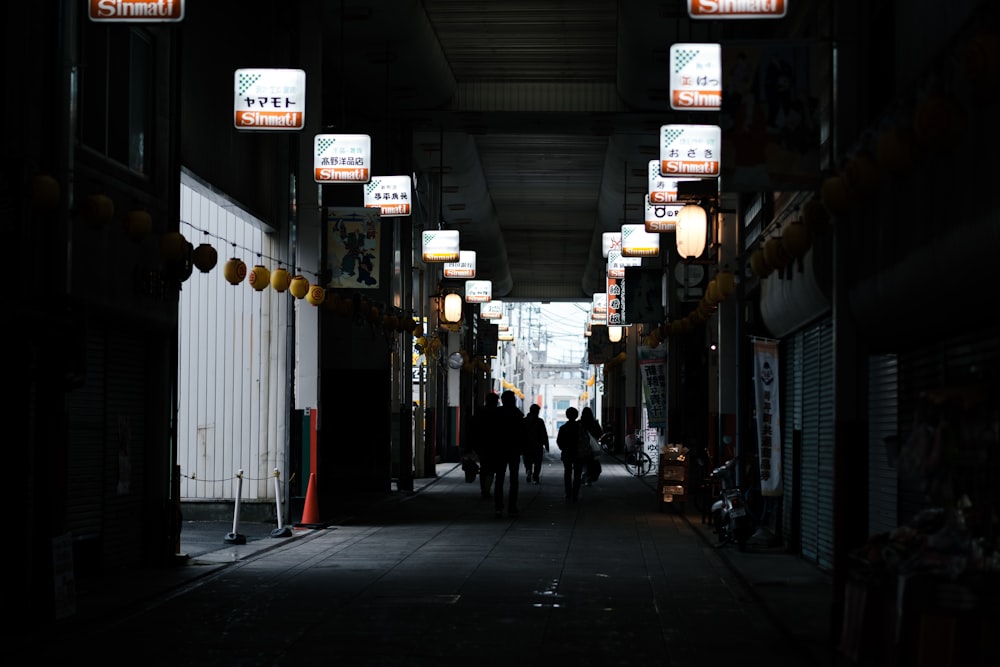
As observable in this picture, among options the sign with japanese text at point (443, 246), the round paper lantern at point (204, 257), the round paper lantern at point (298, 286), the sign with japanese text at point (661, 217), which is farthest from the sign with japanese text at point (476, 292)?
the round paper lantern at point (204, 257)

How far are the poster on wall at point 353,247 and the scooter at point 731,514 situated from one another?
7.22 meters

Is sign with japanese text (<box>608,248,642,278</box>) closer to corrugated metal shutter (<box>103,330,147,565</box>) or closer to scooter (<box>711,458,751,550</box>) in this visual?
scooter (<box>711,458,751,550</box>)

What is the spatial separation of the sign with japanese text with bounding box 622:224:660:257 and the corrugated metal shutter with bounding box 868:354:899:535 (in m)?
17.7

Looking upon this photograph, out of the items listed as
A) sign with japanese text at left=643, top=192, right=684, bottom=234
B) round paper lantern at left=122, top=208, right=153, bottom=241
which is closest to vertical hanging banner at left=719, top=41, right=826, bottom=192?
round paper lantern at left=122, top=208, right=153, bottom=241

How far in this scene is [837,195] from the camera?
11680 mm

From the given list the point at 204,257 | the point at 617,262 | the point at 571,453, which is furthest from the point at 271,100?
the point at 617,262

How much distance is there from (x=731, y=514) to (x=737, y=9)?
743 cm

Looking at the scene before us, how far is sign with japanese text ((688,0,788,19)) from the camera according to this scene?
47.4ft

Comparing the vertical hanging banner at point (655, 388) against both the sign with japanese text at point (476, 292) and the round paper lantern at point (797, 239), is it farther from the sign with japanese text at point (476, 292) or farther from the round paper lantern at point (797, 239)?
the round paper lantern at point (797, 239)

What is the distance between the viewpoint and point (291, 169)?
2384 cm

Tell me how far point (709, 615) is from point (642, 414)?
37851mm

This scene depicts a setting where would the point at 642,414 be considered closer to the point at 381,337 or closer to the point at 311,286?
the point at 381,337

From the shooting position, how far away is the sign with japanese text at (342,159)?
2344cm

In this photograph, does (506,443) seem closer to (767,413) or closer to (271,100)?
(767,413)
